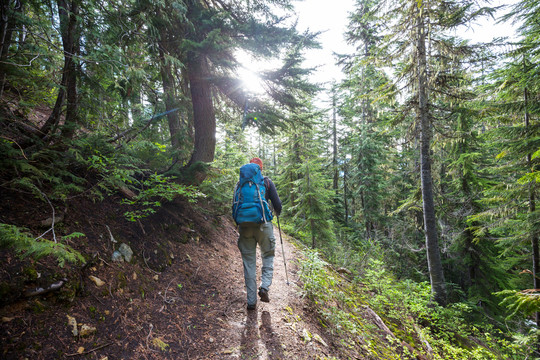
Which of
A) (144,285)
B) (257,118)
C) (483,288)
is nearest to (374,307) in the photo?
(144,285)

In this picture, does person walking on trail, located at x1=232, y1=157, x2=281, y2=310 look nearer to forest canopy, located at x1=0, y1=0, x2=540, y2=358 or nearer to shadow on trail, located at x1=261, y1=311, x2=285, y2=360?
shadow on trail, located at x1=261, y1=311, x2=285, y2=360

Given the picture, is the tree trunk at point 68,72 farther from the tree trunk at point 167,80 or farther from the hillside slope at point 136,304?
→ the tree trunk at point 167,80

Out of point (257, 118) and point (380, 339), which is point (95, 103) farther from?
point (380, 339)

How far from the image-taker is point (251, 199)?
13.2ft

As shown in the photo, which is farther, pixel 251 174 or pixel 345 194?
pixel 345 194

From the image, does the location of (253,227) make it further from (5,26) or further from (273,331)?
(5,26)

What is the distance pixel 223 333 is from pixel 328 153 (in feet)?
69.6

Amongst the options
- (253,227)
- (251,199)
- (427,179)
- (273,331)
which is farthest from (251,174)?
(427,179)

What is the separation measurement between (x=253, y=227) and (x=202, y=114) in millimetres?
4239

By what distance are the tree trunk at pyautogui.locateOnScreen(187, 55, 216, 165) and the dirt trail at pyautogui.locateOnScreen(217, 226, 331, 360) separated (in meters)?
3.89

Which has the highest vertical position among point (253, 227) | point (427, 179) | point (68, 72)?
point (68, 72)

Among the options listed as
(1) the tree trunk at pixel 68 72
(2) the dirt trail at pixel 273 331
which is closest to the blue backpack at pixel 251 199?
(2) the dirt trail at pixel 273 331

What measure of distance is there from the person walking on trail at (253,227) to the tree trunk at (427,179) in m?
7.60

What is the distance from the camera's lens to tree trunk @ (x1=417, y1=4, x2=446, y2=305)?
820 centimetres
